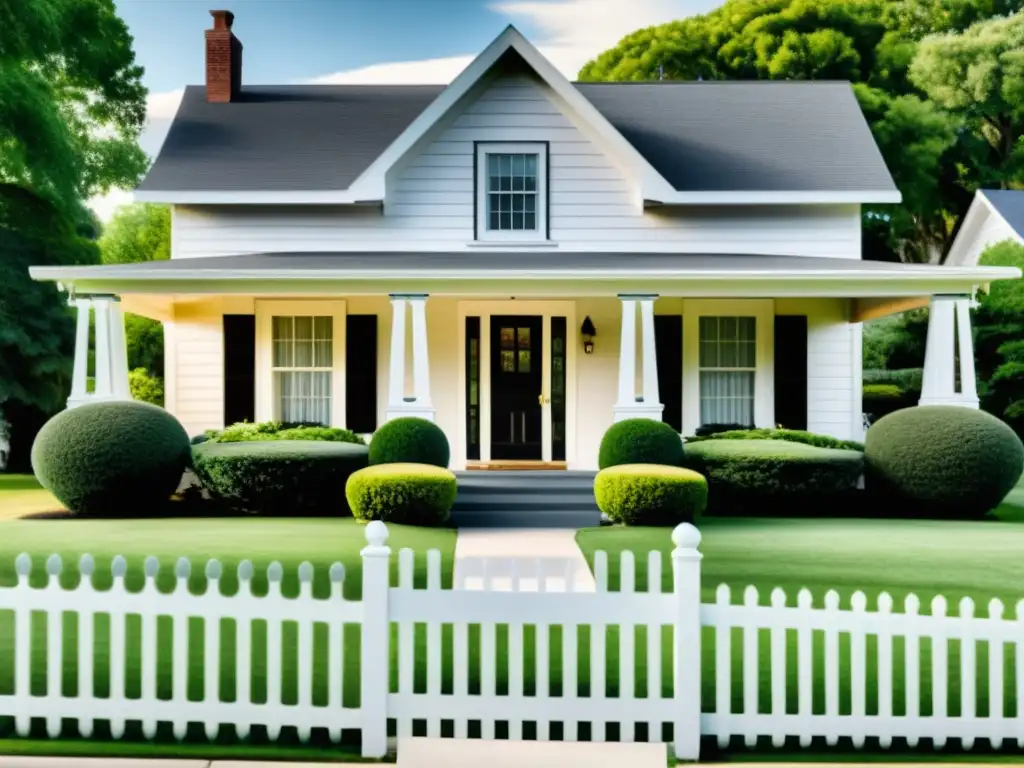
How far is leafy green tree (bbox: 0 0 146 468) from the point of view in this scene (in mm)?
21406

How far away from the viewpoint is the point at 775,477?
15195 mm

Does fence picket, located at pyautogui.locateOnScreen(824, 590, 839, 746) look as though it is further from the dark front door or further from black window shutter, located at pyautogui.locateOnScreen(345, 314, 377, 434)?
black window shutter, located at pyautogui.locateOnScreen(345, 314, 377, 434)

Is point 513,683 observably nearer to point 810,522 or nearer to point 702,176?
point 810,522

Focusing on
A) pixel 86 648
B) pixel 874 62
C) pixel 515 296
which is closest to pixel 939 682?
pixel 86 648

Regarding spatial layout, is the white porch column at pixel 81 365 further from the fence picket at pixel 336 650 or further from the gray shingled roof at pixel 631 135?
the fence picket at pixel 336 650

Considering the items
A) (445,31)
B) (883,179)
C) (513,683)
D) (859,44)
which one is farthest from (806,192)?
(859,44)

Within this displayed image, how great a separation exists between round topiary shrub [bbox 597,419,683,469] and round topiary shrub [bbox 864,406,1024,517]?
291 centimetres

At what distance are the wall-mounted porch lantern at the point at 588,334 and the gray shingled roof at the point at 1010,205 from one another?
706 inches

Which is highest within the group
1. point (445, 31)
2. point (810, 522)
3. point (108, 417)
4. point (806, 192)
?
point (445, 31)

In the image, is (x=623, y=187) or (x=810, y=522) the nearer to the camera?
(x=810, y=522)

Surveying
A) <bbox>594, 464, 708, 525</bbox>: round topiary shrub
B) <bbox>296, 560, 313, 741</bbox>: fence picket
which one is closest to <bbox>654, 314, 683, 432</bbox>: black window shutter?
<bbox>594, 464, 708, 525</bbox>: round topiary shrub

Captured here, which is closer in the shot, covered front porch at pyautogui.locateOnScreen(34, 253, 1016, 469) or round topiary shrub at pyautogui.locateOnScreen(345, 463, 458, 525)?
round topiary shrub at pyautogui.locateOnScreen(345, 463, 458, 525)

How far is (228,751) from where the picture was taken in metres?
5.59

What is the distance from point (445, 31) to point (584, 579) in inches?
1014
